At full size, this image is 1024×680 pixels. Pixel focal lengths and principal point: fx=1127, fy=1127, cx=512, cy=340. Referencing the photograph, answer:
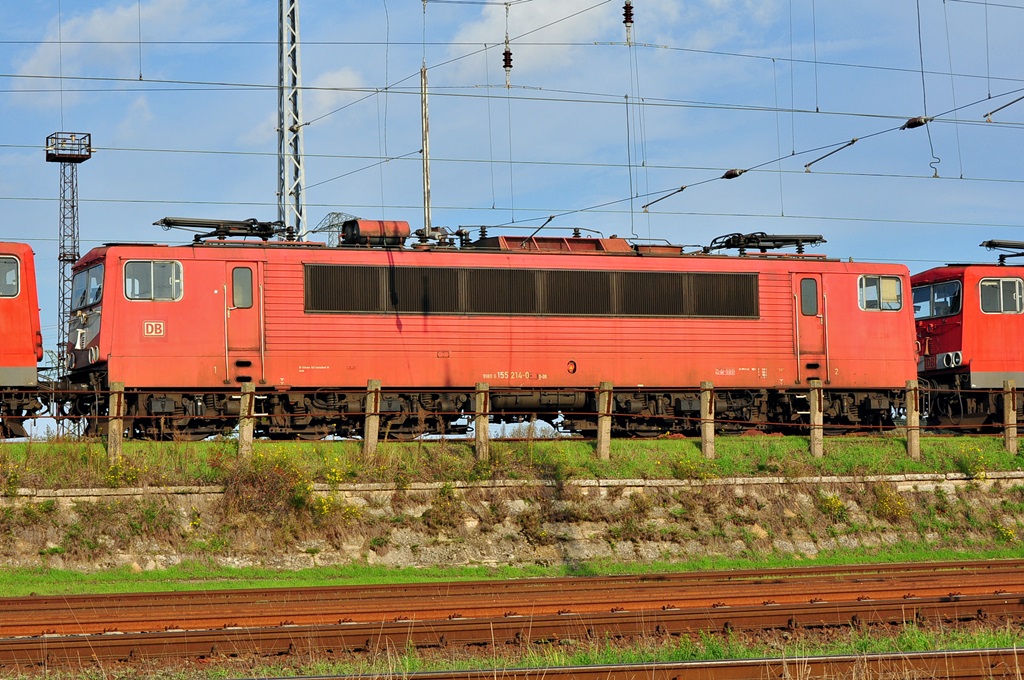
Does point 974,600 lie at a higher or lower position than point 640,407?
lower

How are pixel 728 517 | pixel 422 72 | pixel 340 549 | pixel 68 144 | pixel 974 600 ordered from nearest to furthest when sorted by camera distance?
pixel 974 600 < pixel 340 549 < pixel 728 517 < pixel 422 72 < pixel 68 144

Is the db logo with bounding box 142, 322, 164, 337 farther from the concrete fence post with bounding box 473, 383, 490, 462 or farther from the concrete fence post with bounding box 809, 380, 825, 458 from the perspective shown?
the concrete fence post with bounding box 809, 380, 825, 458

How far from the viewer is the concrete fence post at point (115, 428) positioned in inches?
755

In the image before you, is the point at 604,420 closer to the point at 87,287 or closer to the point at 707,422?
the point at 707,422

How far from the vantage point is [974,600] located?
13.3 meters

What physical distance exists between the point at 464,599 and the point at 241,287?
11.3 m

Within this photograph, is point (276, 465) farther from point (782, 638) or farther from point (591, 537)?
point (782, 638)

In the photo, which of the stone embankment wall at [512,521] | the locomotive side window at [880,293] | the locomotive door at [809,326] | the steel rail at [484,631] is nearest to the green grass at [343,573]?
the stone embankment wall at [512,521]

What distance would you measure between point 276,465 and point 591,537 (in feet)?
18.5

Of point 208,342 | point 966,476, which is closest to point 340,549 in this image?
point 208,342

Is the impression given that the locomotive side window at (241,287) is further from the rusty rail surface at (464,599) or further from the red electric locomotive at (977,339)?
the red electric locomotive at (977,339)

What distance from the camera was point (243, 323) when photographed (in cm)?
2298

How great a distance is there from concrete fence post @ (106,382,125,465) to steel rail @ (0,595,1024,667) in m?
8.32

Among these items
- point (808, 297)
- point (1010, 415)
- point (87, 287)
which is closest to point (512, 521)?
point (87, 287)
